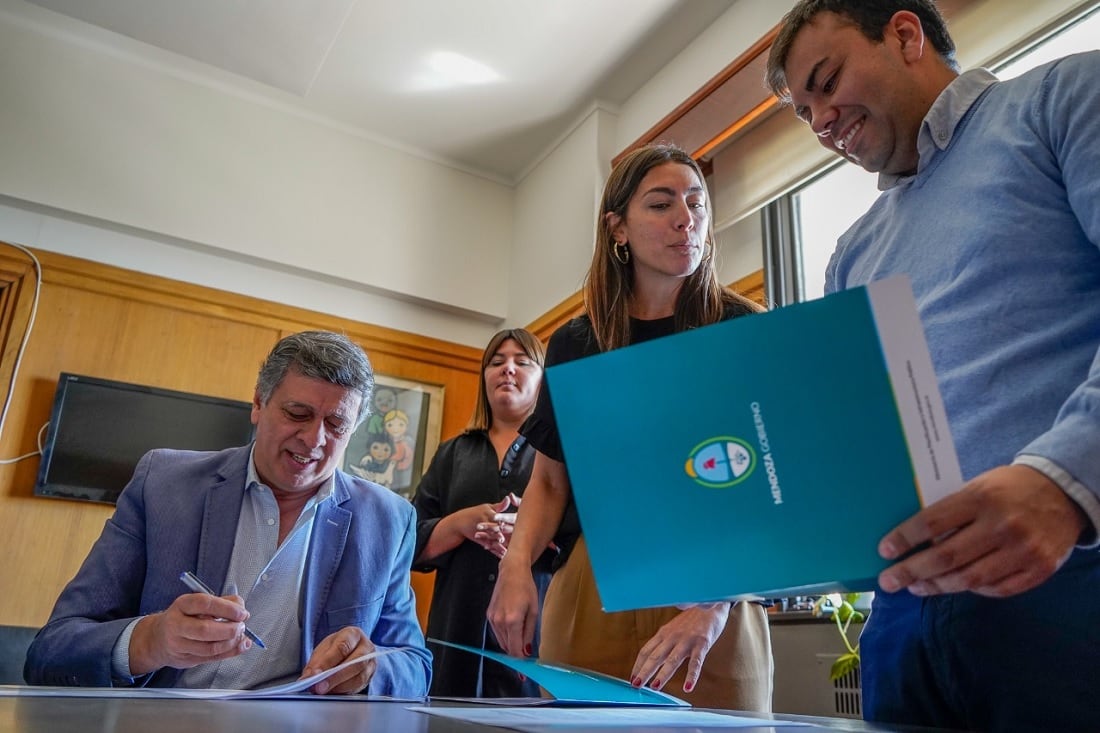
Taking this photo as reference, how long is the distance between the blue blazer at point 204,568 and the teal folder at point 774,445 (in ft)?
2.20

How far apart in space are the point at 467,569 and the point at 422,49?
2.42 meters

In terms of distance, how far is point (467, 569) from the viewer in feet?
6.17

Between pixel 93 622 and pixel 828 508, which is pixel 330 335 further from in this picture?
pixel 828 508

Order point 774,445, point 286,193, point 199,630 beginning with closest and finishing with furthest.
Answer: point 774,445
point 199,630
point 286,193

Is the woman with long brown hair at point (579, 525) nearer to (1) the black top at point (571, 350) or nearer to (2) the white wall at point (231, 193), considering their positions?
(1) the black top at point (571, 350)

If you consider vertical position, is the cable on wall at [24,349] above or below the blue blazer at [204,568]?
above

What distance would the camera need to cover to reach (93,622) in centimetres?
111

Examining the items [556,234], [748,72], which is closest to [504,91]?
[556,234]

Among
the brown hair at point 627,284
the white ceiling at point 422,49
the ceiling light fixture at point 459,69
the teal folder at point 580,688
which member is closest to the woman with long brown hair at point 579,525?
the brown hair at point 627,284

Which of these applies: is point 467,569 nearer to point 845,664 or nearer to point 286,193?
point 845,664

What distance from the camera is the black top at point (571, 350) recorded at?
125 cm

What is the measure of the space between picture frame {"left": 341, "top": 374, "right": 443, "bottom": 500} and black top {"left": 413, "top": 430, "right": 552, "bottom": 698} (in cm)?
162

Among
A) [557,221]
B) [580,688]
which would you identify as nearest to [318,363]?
[580,688]

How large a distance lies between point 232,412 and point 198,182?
3.34ft
